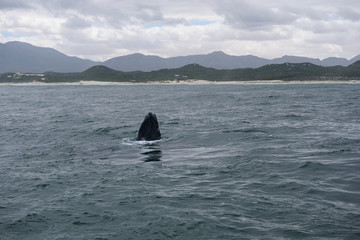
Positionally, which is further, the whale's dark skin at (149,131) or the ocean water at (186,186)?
the whale's dark skin at (149,131)

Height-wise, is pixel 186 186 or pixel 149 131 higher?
pixel 149 131

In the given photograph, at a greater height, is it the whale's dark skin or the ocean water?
the whale's dark skin

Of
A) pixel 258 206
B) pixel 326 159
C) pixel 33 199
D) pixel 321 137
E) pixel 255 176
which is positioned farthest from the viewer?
pixel 321 137

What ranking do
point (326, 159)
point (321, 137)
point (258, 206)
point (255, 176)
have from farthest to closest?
1. point (321, 137)
2. point (326, 159)
3. point (255, 176)
4. point (258, 206)

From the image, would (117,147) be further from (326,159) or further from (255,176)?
(326,159)

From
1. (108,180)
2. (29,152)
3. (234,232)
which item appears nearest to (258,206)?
(234,232)

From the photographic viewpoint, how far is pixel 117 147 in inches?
1062

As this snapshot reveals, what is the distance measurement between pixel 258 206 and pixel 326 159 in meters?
8.97

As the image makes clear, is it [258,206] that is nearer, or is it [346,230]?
[346,230]

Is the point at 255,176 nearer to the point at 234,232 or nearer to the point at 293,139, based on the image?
the point at 234,232

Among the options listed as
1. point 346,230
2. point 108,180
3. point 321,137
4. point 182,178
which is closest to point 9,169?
point 108,180

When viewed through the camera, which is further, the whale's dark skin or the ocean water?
the whale's dark skin

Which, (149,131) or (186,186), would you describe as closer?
(186,186)

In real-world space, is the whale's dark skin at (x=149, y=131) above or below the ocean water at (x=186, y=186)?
above
